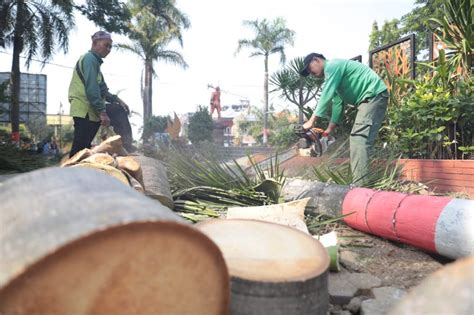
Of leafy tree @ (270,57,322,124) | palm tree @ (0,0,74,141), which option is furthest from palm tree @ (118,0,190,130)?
leafy tree @ (270,57,322,124)

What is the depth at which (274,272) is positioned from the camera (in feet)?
4.81

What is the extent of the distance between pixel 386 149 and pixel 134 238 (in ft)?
16.9

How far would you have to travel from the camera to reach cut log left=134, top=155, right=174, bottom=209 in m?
3.12

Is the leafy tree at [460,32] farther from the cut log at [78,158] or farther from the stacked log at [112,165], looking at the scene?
the cut log at [78,158]

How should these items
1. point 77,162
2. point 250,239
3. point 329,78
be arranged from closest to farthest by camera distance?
point 250,239
point 77,162
point 329,78

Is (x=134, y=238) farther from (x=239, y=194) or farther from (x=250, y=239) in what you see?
(x=239, y=194)

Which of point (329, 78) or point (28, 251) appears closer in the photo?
point (28, 251)

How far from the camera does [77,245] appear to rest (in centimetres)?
103

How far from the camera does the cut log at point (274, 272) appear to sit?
1424mm

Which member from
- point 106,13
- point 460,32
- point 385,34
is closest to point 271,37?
point 385,34

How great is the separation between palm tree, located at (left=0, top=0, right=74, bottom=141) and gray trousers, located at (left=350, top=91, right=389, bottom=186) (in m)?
17.1

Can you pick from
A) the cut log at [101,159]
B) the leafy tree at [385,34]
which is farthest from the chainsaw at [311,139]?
the leafy tree at [385,34]

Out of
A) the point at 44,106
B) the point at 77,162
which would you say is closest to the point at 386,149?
the point at 77,162

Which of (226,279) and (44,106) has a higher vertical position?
(44,106)
